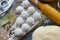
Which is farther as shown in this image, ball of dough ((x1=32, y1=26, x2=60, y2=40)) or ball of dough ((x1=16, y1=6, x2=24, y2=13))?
ball of dough ((x1=16, y1=6, x2=24, y2=13))

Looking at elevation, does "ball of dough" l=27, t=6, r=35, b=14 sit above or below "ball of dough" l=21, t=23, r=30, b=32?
above

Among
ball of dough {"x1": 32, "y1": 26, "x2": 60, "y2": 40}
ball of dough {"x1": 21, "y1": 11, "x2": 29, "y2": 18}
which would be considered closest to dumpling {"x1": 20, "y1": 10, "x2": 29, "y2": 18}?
ball of dough {"x1": 21, "y1": 11, "x2": 29, "y2": 18}

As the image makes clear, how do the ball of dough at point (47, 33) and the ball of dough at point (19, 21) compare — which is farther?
the ball of dough at point (19, 21)

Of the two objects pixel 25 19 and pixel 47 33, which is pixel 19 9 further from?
pixel 47 33

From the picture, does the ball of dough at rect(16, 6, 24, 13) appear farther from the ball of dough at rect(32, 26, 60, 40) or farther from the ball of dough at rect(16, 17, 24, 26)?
the ball of dough at rect(32, 26, 60, 40)

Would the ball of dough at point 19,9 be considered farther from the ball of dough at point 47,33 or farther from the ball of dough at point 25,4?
the ball of dough at point 47,33

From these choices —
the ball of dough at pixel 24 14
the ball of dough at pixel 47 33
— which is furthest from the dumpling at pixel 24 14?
the ball of dough at pixel 47 33
